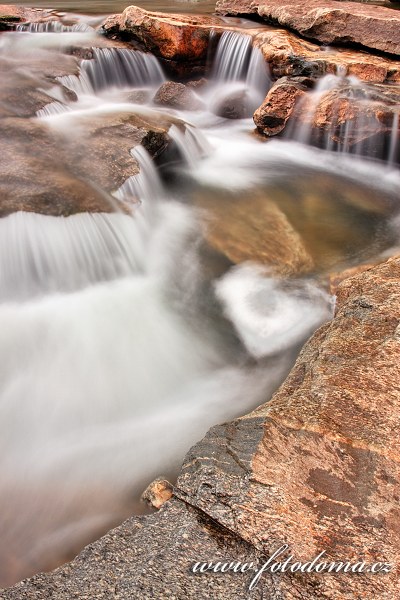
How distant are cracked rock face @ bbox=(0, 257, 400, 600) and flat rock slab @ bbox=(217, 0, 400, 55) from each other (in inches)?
419

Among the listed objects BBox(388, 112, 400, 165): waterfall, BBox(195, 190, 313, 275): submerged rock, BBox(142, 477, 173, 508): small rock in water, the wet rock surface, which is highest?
BBox(388, 112, 400, 165): waterfall

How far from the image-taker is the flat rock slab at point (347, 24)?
11.0 m

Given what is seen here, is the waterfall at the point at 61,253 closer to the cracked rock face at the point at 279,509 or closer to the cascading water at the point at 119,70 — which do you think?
the cracked rock face at the point at 279,509

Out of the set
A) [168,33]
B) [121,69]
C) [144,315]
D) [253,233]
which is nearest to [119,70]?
[121,69]

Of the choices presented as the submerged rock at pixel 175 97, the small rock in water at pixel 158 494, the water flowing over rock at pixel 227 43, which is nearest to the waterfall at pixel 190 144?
the submerged rock at pixel 175 97

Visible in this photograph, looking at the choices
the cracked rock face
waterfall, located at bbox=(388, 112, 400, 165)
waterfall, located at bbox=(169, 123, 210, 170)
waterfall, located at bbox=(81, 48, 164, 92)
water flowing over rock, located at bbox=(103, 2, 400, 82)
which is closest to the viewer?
the cracked rock face

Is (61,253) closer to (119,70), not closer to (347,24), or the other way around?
(119,70)

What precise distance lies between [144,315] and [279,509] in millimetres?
3459

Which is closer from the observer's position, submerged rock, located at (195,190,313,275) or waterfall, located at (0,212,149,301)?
waterfall, located at (0,212,149,301)

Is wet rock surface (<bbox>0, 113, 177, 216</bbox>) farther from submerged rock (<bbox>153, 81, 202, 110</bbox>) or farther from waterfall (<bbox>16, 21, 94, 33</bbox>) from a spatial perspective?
waterfall (<bbox>16, 21, 94, 33</bbox>)

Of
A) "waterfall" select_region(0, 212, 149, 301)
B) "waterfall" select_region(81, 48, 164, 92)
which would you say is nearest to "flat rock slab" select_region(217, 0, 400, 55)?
"waterfall" select_region(81, 48, 164, 92)

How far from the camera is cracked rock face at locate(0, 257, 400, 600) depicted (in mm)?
2201

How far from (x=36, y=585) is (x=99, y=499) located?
4.34 ft

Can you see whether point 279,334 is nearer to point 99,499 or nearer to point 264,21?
point 99,499
